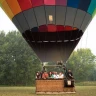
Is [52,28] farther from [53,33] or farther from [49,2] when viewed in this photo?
[49,2]

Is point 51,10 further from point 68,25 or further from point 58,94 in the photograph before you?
point 58,94

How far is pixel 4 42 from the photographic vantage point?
49375 millimetres

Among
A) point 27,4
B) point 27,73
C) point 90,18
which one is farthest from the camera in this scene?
point 27,73

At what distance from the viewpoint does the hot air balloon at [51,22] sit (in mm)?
14273

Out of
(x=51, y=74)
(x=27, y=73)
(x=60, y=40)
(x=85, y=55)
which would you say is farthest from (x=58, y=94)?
(x=85, y=55)

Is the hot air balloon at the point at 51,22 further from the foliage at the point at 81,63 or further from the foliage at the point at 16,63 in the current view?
the foliage at the point at 81,63

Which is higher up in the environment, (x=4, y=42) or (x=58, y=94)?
(x=4, y=42)

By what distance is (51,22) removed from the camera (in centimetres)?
1455

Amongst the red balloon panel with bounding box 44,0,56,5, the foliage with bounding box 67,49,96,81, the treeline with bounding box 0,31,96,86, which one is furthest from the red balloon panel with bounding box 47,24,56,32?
the foliage with bounding box 67,49,96,81

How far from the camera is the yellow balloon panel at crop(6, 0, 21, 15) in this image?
14.6 m

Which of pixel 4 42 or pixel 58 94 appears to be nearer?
pixel 58 94

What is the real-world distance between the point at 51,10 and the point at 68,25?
1.11 metres

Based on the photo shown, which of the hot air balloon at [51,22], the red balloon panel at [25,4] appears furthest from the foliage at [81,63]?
the red balloon panel at [25,4]

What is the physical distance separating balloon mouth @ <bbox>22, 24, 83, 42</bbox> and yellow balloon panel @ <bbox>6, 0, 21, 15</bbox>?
1097mm
